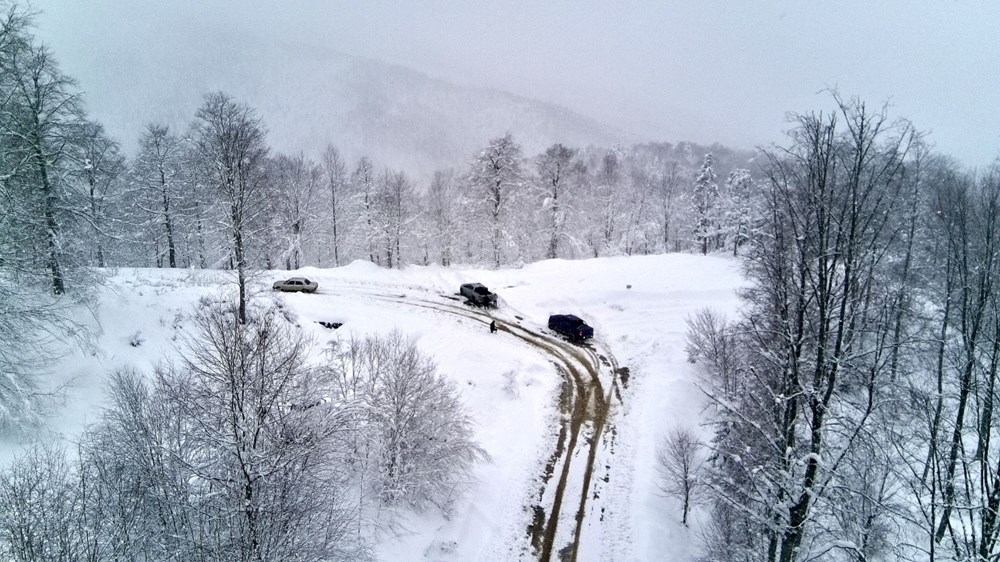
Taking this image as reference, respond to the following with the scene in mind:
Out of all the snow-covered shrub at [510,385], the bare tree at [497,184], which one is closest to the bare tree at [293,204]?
the bare tree at [497,184]

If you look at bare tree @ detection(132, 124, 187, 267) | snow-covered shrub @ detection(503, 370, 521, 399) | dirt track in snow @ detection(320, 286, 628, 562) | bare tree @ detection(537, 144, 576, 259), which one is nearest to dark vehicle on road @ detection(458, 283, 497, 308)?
dirt track in snow @ detection(320, 286, 628, 562)

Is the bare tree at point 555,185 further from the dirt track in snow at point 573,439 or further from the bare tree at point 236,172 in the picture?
the bare tree at point 236,172

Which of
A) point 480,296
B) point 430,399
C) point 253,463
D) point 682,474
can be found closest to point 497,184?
point 480,296

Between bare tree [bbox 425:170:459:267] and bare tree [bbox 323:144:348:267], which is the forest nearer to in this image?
bare tree [bbox 323:144:348:267]

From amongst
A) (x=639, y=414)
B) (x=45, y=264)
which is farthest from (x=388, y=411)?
(x=45, y=264)

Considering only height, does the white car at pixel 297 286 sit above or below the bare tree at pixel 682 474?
above

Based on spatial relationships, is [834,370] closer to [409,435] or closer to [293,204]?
[409,435]
